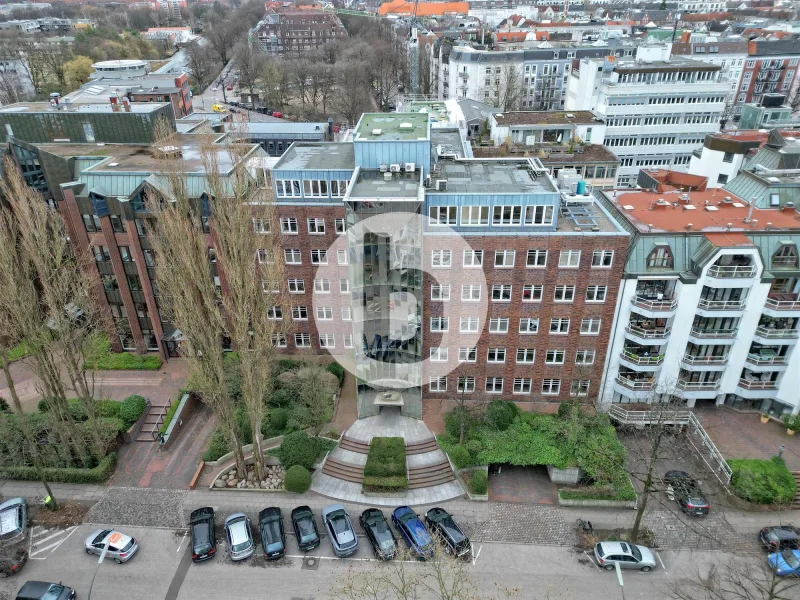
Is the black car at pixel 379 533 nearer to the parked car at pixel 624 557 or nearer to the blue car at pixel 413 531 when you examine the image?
the blue car at pixel 413 531

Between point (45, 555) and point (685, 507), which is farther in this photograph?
point (685, 507)

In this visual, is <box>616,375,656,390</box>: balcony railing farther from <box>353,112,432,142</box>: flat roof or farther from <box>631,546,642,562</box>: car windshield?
<box>353,112,432,142</box>: flat roof

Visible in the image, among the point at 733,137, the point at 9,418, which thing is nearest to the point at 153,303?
the point at 9,418

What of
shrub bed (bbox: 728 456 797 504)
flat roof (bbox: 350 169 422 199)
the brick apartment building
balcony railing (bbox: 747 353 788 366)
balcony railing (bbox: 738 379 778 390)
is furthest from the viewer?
balcony railing (bbox: 738 379 778 390)

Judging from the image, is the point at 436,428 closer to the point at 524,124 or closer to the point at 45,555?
the point at 45,555

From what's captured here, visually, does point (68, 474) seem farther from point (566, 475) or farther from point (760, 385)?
point (760, 385)

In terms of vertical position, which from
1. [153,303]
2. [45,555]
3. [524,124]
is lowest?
[45,555]

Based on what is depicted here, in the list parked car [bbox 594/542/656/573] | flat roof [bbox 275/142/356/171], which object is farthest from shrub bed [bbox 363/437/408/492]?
flat roof [bbox 275/142/356/171]

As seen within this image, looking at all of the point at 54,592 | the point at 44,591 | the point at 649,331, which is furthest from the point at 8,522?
the point at 649,331
